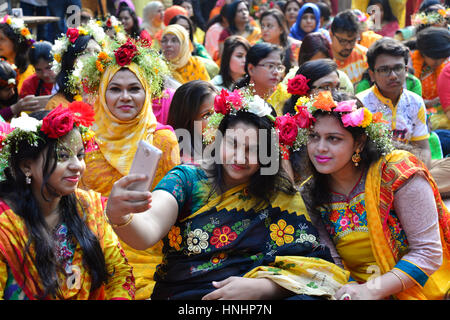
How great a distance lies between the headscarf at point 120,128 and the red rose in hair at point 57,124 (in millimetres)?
1205

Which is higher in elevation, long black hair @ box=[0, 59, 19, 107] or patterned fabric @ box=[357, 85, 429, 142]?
long black hair @ box=[0, 59, 19, 107]

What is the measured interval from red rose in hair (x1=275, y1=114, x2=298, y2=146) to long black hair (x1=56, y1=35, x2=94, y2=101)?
7.70 feet

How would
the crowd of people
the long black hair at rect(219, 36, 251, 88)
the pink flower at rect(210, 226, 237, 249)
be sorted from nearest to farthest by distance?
the crowd of people → the pink flower at rect(210, 226, 237, 249) → the long black hair at rect(219, 36, 251, 88)

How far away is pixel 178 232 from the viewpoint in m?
2.67

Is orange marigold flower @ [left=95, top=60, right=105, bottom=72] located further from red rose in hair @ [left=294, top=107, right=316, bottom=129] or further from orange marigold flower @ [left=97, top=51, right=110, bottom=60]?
red rose in hair @ [left=294, top=107, right=316, bottom=129]

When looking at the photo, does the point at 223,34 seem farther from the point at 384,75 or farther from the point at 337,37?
the point at 384,75

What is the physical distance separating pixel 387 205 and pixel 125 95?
182 centimetres

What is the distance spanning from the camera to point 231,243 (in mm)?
2646

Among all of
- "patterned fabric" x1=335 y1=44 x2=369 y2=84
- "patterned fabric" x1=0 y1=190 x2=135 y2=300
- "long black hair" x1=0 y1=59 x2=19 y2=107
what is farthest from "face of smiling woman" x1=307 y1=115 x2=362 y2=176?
"patterned fabric" x1=335 y1=44 x2=369 y2=84

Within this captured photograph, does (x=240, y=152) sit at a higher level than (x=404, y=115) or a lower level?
higher

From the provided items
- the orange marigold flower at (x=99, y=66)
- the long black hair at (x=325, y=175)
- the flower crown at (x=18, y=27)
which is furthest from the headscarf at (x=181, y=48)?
the long black hair at (x=325, y=175)

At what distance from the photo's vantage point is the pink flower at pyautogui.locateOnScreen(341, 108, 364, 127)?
2715 mm

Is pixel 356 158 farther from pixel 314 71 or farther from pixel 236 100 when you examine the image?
pixel 314 71

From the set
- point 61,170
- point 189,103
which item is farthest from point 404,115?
point 61,170
